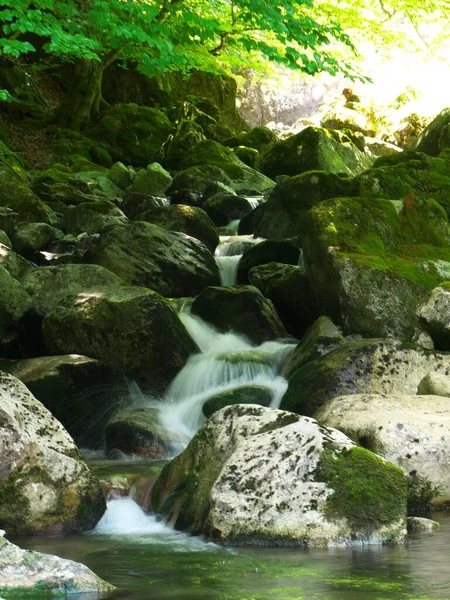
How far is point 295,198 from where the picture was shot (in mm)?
14984

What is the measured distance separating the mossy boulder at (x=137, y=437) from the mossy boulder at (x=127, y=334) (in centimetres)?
116

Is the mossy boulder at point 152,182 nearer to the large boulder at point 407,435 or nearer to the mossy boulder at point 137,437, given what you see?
the mossy boulder at point 137,437

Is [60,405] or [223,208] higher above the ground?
[223,208]

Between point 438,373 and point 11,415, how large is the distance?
3.93m

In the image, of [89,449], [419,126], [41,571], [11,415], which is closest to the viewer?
[41,571]

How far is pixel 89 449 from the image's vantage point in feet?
29.2

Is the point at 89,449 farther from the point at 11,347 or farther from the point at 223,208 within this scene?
the point at 223,208

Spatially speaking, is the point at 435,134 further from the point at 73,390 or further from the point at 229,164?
the point at 73,390

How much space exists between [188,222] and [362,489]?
9.49 m

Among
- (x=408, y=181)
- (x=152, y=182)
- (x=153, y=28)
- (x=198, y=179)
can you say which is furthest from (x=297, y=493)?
(x=152, y=182)

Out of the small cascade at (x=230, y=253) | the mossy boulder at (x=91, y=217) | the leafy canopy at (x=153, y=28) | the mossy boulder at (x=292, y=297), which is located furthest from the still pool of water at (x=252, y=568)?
the mossy boulder at (x=91, y=217)

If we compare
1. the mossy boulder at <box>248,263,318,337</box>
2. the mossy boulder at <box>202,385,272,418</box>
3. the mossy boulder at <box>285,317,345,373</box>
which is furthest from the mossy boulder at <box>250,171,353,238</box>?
the mossy boulder at <box>202,385,272,418</box>

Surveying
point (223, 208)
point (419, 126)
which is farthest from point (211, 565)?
point (419, 126)

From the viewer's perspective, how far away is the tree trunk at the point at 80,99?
79.0 feet
